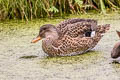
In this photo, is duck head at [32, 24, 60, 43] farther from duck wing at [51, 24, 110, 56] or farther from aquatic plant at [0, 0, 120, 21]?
aquatic plant at [0, 0, 120, 21]

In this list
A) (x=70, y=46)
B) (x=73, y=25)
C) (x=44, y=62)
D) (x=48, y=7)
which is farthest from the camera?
(x=48, y=7)

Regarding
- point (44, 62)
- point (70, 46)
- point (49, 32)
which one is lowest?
point (44, 62)

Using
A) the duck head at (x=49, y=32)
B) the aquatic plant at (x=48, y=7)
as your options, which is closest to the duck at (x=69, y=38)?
the duck head at (x=49, y=32)

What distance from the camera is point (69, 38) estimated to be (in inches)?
223

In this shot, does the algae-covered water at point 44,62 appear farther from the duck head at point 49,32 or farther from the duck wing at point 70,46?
the duck head at point 49,32

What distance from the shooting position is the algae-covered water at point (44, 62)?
4.79 meters

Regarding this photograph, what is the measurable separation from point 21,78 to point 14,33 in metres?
2.12

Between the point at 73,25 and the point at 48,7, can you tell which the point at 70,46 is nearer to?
the point at 73,25

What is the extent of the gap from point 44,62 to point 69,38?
51cm

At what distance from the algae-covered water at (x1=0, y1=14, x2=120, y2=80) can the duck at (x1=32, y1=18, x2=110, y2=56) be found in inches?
3.7

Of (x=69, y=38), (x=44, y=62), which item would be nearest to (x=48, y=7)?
(x=69, y=38)

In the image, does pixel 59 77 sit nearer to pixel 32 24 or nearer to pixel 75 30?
pixel 75 30

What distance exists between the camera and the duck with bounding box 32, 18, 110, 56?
5.65 metres

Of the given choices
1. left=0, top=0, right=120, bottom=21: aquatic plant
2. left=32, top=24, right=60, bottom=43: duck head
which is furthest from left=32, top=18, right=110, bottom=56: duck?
left=0, top=0, right=120, bottom=21: aquatic plant
